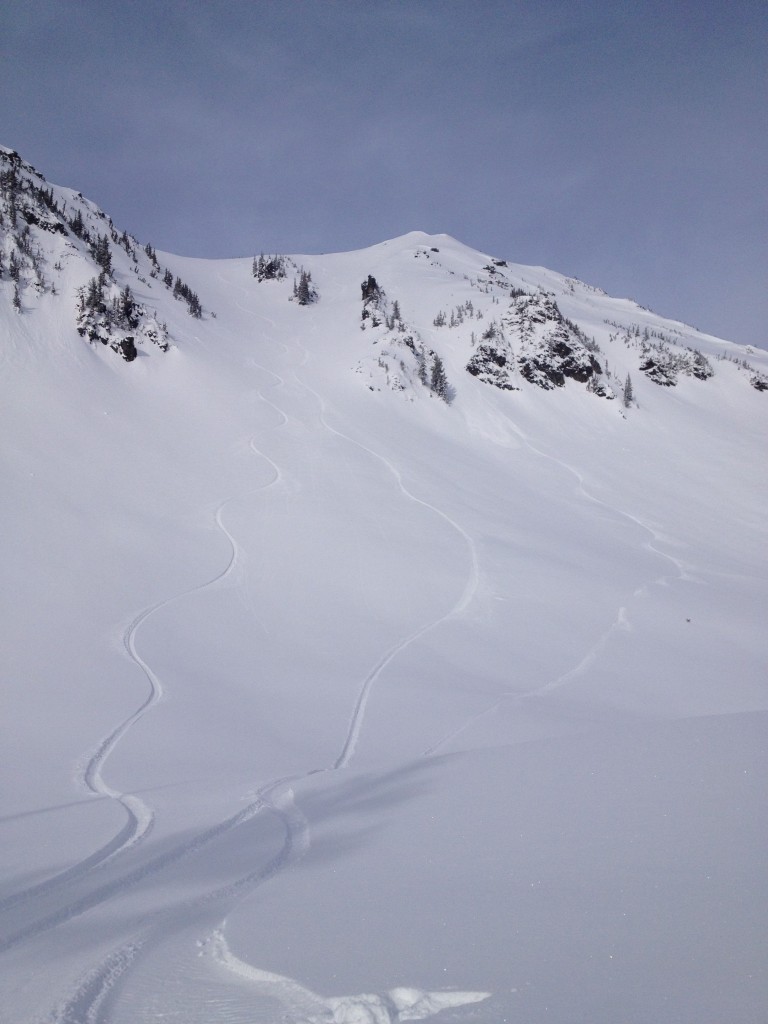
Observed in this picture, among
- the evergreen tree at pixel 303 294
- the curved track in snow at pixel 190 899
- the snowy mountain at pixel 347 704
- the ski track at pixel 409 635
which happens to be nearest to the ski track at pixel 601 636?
the snowy mountain at pixel 347 704

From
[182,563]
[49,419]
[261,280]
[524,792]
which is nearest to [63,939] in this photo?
[524,792]

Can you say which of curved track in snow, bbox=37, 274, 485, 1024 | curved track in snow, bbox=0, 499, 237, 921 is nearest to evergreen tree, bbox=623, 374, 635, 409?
curved track in snow, bbox=37, 274, 485, 1024

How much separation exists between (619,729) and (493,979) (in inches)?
131

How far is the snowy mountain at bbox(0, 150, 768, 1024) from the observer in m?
2.08

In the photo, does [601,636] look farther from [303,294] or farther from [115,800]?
[303,294]

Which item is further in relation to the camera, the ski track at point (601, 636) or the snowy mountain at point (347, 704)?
the ski track at point (601, 636)

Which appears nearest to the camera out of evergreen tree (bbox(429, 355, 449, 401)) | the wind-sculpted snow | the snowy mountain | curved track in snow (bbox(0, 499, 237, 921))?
the wind-sculpted snow

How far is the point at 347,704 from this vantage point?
5594 mm

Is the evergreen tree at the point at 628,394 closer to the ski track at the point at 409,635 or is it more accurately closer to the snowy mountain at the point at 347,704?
the snowy mountain at the point at 347,704

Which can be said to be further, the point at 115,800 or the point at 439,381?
the point at 439,381

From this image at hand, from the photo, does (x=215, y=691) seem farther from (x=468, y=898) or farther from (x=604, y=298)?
(x=604, y=298)

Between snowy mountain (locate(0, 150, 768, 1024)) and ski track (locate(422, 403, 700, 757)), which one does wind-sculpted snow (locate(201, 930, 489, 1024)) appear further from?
ski track (locate(422, 403, 700, 757))

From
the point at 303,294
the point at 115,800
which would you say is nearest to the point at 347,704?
the point at 115,800

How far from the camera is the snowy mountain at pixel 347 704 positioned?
2082 mm
